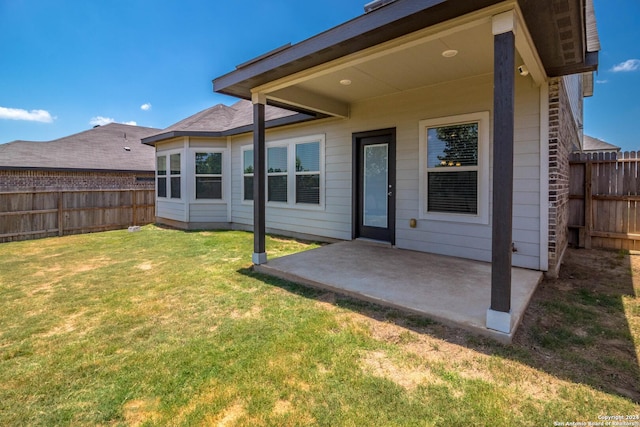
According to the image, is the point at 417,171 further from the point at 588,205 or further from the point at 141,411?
the point at 141,411

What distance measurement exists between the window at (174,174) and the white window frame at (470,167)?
7.61 meters

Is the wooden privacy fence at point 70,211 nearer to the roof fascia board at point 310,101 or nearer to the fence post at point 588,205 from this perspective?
the roof fascia board at point 310,101

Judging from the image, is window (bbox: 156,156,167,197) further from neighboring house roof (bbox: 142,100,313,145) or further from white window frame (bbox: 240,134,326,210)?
white window frame (bbox: 240,134,326,210)

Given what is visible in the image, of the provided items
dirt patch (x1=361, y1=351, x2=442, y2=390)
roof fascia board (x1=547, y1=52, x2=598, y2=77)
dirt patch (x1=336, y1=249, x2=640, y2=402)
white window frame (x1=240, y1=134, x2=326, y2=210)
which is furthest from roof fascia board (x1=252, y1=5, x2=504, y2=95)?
dirt patch (x1=361, y1=351, x2=442, y2=390)

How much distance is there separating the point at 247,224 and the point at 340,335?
669 centimetres

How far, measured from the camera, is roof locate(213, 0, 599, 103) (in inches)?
103

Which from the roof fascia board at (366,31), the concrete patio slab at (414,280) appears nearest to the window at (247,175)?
the concrete patio slab at (414,280)

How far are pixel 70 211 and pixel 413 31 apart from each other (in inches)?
415

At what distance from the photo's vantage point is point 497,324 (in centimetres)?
249

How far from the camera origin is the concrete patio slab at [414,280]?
9.35 feet

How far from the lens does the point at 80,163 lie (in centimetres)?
1345

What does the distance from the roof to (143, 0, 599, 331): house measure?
0.05 ft

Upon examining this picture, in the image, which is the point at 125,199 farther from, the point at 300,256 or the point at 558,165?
the point at 558,165

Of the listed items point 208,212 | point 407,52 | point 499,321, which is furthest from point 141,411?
point 208,212
